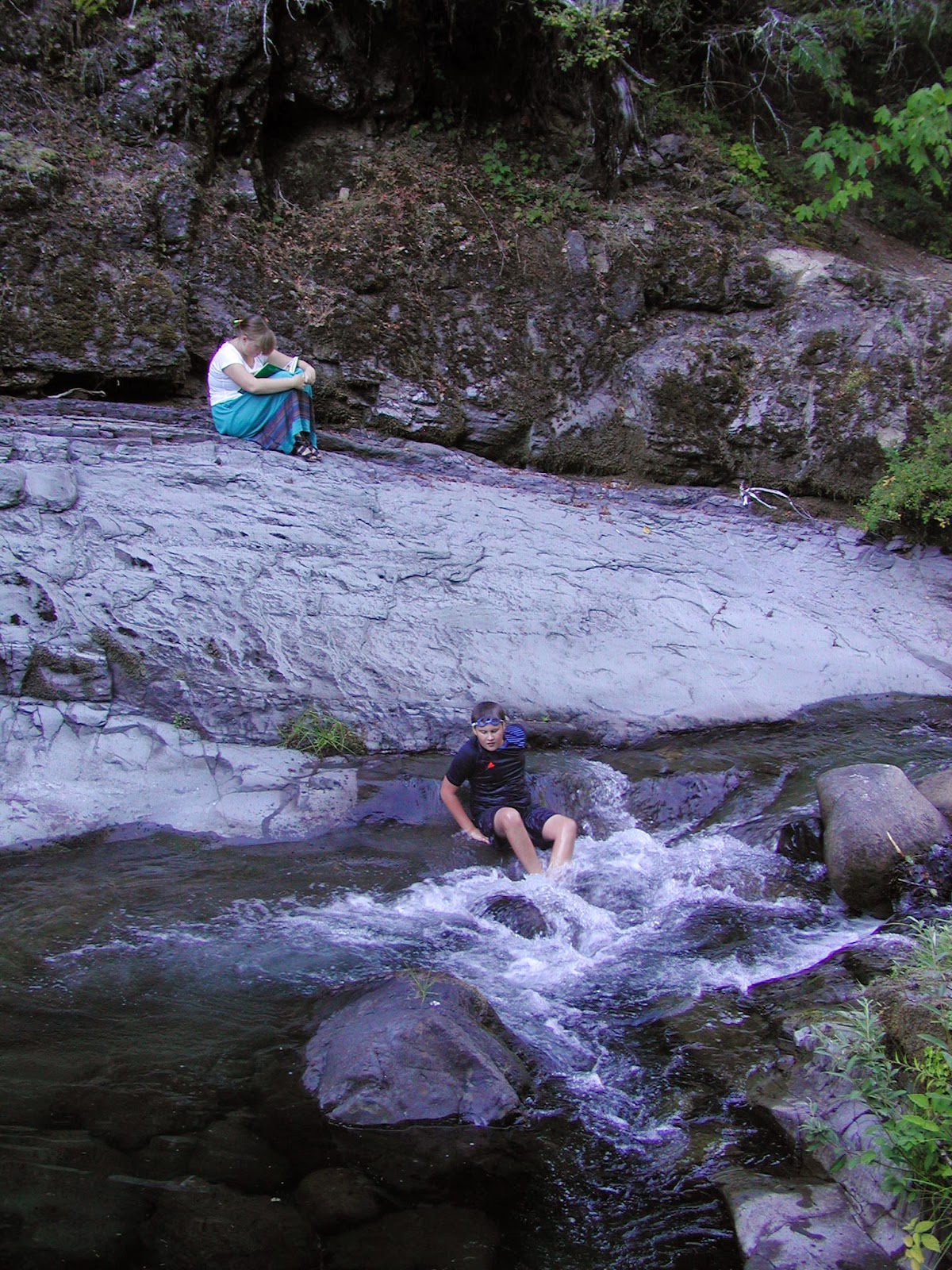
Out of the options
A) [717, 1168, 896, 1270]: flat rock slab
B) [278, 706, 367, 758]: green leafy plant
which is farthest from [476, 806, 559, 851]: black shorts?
[717, 1168, 896, 1270]: flat rock slab

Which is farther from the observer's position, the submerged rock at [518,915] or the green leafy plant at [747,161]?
the green leafy plant at [747,161]

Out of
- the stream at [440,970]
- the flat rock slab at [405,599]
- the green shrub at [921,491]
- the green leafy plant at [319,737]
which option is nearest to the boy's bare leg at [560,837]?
the stream at [440,970]

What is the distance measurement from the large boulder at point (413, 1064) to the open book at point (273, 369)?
19.3ft

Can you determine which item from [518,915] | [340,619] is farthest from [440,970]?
[340,619]

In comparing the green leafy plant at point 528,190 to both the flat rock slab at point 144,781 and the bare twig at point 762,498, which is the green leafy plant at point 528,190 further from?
the flat rock slab at point 144,781

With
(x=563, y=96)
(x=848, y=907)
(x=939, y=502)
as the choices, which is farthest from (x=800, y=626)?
(x=563, y=96)

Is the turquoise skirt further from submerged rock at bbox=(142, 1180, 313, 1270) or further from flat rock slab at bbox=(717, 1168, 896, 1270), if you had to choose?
flat rock slab at bbox=(717, 1168, 896, 1270)

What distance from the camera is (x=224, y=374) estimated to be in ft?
25.7

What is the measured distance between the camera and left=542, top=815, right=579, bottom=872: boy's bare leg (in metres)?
5.09

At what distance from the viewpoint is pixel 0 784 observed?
511 cm

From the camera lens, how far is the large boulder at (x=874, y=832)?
4.79 metres

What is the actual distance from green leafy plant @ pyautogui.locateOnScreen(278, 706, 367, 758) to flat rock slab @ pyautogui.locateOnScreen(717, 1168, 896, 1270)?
3354 mm

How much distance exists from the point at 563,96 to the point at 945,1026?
32.4ft

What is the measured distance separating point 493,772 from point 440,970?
1.43 metres
